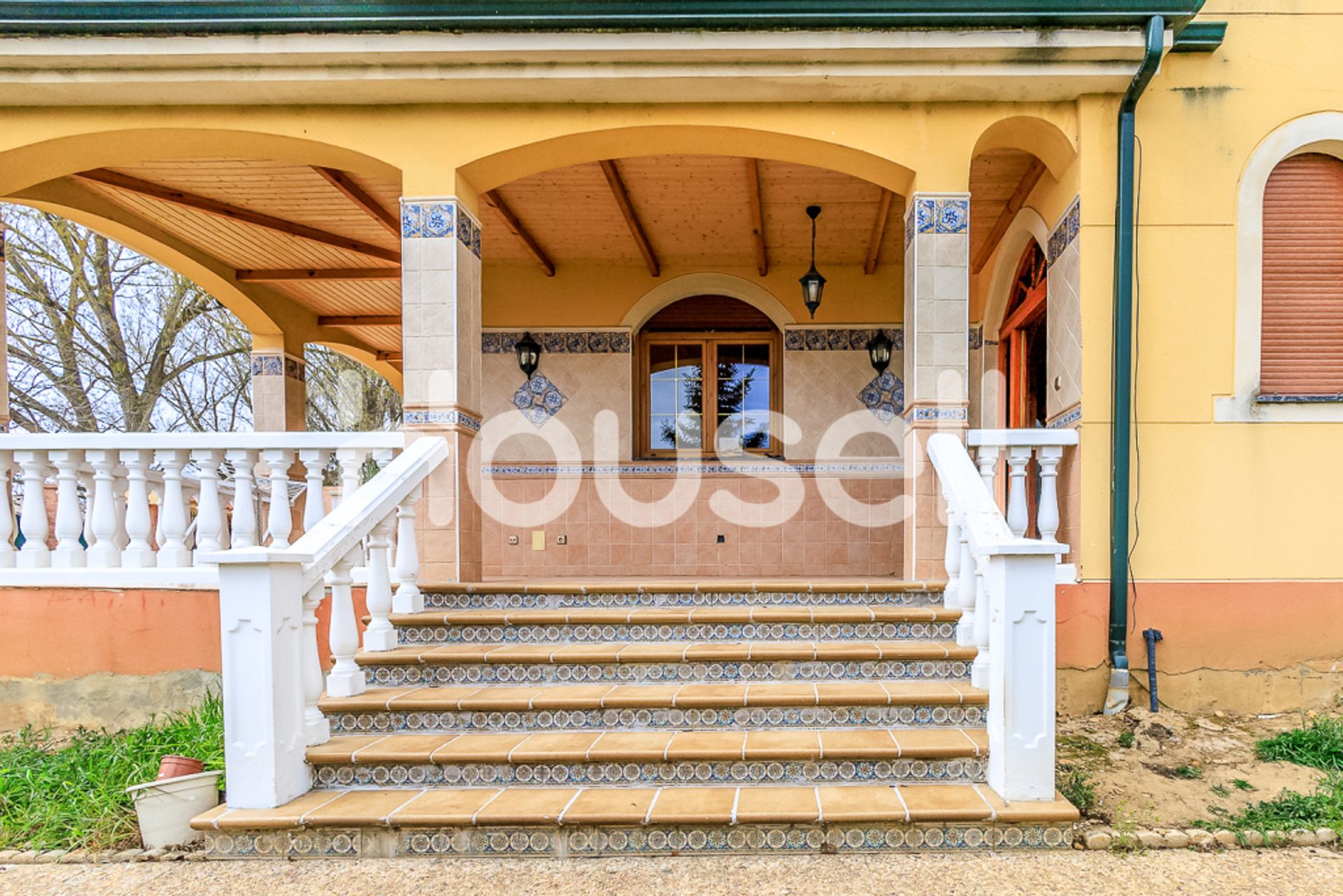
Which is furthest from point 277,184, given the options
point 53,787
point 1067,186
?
point 1067,186

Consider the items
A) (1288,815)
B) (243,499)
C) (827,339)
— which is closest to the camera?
(1288,815)

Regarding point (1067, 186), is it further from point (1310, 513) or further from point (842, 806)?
point (842, 806)

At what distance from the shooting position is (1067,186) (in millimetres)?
4363

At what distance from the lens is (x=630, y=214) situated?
5.77m

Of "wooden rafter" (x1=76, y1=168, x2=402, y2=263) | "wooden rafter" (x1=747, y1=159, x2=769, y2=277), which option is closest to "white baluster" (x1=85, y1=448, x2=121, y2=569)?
"wooden rafter" (x1=76, y1=168, x2=402, y2=263)

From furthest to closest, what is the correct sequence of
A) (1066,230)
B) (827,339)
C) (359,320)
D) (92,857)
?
(359,320), (827,339), (1066,230), (92,857)

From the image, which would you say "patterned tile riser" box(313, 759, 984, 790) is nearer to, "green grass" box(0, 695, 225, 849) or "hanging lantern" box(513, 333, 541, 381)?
"green grass" box(0, 695, 225, 849)

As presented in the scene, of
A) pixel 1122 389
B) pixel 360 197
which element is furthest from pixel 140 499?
pixel 1122 389

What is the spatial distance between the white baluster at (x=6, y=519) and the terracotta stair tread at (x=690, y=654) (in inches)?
80.7

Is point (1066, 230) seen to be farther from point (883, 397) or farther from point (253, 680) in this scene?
point (253, 680)

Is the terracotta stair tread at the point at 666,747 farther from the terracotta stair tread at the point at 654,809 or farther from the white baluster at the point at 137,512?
the white baluster at the point at 137,512

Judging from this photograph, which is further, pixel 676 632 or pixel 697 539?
pixel 697 539

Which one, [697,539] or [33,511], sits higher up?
[33,511]

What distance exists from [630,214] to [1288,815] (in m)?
5.07
